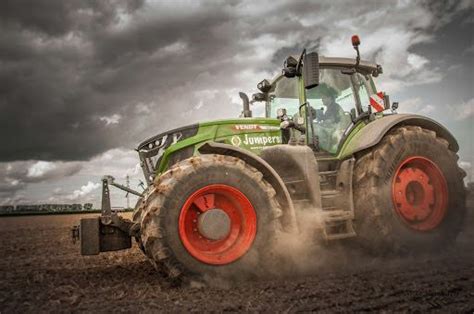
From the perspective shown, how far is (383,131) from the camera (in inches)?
218

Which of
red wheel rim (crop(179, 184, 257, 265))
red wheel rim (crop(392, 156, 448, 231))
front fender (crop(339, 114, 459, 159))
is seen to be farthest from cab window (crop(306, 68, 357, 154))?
red wheel rim (crop(179, 184, 257, 265))

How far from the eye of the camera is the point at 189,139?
5145 millimetres

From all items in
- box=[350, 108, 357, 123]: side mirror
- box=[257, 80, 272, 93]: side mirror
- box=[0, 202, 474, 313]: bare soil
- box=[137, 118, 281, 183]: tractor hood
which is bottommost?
box=[0, 202, 474, 313]: bare soil

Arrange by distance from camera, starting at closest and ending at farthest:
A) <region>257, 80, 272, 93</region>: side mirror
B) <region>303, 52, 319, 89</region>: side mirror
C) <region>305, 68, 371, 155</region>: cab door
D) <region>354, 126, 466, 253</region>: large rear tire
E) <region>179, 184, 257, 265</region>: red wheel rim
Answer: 1. <region>179, 184, 257, 265</region>: red wheel rim
2. <region>303, 52, 319, 89</region>: side mirror
3. <region>354, 126, 466, 253</region>: large rear tire
4. <region>305, 68, 371, 155</region>: cab door
5. <region>257, 80, 272, 93</region>: side mirror

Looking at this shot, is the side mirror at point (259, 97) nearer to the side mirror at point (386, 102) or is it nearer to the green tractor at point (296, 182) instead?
the green tractor at point (296, 182)

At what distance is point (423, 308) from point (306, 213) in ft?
6.49

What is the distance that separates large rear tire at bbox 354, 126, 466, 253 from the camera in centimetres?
534

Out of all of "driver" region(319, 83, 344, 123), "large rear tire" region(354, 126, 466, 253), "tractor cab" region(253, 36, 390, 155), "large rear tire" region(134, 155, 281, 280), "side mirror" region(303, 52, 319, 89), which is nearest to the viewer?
"large rear tire" region(134, 155, 281, 280)

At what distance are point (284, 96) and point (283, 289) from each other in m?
3.47

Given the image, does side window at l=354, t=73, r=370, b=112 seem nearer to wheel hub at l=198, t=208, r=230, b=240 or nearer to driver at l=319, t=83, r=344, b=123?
driver at l=319, t=83, r=344, b=123

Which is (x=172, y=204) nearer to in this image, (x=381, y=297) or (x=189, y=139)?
(x=189, y=139)

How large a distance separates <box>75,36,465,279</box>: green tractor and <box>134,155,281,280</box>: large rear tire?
0.5 inches

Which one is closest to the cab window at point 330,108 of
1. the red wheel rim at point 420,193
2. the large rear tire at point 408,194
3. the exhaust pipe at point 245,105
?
the large rear tire at point 408,194

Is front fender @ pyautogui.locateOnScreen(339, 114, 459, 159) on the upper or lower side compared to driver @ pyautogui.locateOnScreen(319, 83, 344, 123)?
lower
